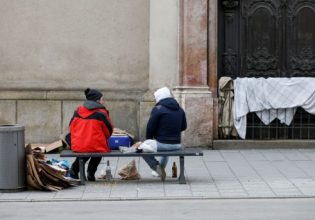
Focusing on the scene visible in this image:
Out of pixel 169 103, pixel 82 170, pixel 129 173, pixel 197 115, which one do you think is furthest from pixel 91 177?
pixel 197 115

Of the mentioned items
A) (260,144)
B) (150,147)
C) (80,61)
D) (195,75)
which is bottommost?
(260,144)

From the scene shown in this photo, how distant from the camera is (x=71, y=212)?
34.1 feet

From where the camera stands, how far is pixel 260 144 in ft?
54.0

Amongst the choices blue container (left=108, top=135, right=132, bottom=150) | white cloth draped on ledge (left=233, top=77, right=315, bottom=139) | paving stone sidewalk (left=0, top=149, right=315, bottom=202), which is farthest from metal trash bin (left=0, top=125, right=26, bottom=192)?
white cloth draped on ledge (left=233, top=77, right=315, bottom=139)

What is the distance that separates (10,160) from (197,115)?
5.34m

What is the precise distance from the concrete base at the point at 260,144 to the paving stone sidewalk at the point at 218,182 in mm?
629

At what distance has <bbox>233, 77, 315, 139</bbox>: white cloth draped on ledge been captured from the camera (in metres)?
16.6

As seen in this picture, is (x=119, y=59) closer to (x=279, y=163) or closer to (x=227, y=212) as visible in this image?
(x=279, y=163)

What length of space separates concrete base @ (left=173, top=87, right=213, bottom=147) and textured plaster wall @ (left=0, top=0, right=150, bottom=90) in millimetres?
1053

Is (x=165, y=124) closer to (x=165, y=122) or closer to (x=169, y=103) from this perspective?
(x=165, y=122)

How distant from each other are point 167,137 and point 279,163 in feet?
9.97

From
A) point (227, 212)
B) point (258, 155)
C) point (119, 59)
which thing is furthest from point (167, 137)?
point (119, 59)

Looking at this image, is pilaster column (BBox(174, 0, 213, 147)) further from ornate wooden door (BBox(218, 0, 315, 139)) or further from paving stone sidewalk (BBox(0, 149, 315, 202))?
ornate wooden door (BBox(218, 0, 315, 139))

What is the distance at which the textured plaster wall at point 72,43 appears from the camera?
16734 mm
